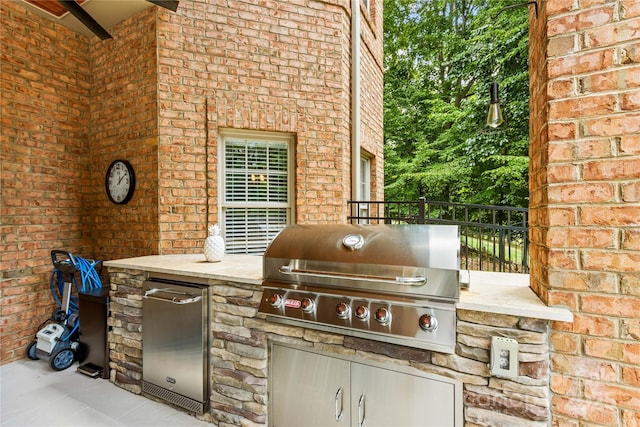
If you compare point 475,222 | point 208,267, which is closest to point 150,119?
point 208,267

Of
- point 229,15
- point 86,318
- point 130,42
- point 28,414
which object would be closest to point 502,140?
point 229,15

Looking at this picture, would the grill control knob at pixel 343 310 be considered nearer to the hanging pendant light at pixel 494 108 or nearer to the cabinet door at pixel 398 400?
the cabinet door at pixel 398 400

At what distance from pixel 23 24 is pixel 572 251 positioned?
16.6 ft

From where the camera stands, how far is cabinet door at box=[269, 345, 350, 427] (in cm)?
166

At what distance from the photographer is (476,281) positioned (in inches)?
70.2

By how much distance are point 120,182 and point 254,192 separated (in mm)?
1526

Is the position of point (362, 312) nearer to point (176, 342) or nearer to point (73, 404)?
point (176, 342)

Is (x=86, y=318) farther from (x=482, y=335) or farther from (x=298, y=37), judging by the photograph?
(x=298, y=37)

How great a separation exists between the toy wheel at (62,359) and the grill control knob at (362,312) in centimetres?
313

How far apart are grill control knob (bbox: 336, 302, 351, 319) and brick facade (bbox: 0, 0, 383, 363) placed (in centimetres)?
198

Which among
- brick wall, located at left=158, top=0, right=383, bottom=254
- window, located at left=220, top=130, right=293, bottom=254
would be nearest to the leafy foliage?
brick wall, located at left=158, top=0, right=383, bottom=254

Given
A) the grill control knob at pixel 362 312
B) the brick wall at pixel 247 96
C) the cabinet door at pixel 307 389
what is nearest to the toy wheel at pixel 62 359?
the brick wall at pixel 247 96

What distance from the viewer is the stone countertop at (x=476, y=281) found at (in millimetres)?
1257

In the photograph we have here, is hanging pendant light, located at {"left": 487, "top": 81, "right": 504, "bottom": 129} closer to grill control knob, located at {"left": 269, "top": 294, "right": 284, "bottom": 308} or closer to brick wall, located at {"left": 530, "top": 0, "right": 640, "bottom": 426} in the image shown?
brick wall, located at {"left": 530, "top": 0, "right": 640, "bottom": 426}
